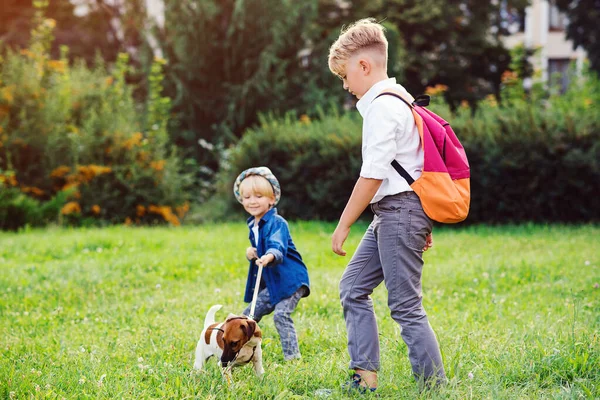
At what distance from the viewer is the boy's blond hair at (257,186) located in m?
4.27

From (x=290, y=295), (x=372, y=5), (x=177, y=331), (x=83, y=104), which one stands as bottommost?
(x=177, y=331)

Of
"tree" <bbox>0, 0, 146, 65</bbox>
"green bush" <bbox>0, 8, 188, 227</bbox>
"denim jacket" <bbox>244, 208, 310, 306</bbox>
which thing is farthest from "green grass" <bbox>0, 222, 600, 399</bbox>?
"tree" <bbox>0, 0, 146, 65</bbox>

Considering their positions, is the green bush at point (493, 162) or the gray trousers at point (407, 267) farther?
the green bush at point (493, 162)

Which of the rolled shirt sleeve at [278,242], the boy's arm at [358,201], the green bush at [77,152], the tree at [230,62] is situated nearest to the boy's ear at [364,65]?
the boy's arm at [358,201]

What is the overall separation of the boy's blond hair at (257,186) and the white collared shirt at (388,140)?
92 cm

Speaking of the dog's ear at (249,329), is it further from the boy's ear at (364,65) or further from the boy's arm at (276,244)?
the boy's ear at (364,65)

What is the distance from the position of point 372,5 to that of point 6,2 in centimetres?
1439

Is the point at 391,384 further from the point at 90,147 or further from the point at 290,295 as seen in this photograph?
the point at 90,147

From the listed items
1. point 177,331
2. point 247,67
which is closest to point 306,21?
point 247,67

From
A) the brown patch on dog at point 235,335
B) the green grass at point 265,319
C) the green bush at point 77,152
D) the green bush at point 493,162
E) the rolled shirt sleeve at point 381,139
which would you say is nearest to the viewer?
the rolled shirt sleeve at point 381,139

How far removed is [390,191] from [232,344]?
1.15 m

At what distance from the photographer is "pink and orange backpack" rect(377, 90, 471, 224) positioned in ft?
11.0

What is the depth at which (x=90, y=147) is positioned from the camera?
11.9 m

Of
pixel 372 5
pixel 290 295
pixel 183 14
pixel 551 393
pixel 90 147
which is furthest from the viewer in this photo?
pixel 372 5
